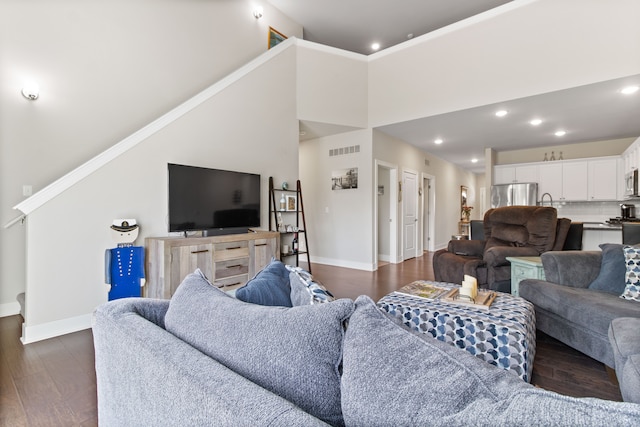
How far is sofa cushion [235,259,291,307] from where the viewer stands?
1.08 meters

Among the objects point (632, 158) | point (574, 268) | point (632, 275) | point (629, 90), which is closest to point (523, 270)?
point (574, 268)

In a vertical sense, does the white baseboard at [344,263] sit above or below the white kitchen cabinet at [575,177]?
below

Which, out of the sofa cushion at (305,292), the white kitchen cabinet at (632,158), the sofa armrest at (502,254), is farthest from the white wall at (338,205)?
the sofa cushion at (305,292)

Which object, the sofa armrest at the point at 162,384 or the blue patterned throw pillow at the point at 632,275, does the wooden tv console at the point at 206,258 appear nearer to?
the sofa armrest at the point at 162,384

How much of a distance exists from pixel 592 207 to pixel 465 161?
10.8 ft

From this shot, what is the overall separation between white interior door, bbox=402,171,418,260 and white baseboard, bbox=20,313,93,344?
5436mm

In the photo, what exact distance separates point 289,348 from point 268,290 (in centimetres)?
47

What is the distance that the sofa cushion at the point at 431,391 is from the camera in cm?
39

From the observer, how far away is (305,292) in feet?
3.51

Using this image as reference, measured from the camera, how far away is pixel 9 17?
3094 millimetres

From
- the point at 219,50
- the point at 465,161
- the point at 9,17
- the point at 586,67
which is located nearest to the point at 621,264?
the point at 586,67

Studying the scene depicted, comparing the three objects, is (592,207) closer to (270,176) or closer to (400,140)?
(400,140)

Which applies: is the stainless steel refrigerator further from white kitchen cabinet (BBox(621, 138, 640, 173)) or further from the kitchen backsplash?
white kitchen cabinet (BBox(621, 138, 640, 173))

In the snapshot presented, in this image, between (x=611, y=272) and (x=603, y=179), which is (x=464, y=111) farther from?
(x=603, y=179)
